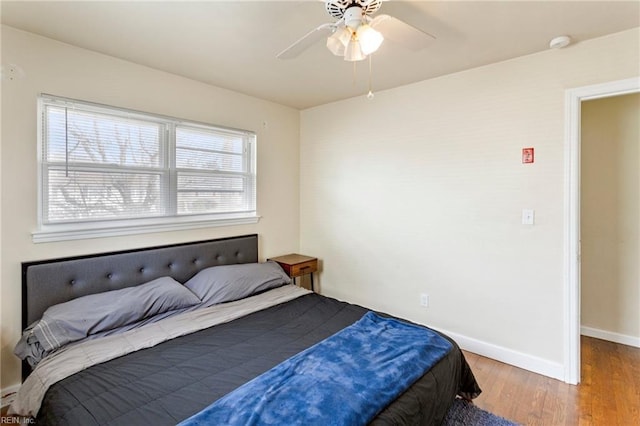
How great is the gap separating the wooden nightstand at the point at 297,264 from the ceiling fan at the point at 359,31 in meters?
2.29

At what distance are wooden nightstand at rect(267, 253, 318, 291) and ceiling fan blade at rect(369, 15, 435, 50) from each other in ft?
7.87

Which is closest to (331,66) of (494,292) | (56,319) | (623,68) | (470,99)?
(470,99)

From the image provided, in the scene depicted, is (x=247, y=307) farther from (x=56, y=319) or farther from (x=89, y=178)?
(x=89, y=178)

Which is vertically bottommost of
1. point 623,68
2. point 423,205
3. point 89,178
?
point 423,205

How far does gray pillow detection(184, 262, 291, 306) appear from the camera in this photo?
263 centimetres

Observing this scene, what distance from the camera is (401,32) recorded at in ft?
5.38

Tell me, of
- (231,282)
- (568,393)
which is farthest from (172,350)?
(568,393)

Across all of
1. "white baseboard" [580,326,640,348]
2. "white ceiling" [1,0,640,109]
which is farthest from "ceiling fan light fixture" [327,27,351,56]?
"white baseboard" [580,326,640,348]

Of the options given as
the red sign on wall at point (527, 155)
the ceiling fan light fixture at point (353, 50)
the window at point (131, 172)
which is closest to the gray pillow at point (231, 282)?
the window at point (131, 172)

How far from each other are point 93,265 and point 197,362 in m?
1.26

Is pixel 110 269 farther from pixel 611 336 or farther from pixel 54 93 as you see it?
pixel 611 336

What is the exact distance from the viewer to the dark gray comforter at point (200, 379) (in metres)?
1.36

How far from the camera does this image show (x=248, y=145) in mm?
3525

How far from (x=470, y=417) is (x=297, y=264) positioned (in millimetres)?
2041
